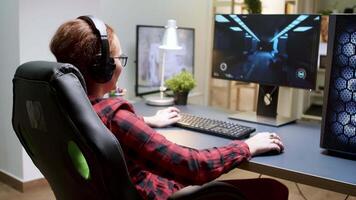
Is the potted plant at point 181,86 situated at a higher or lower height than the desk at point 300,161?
higher

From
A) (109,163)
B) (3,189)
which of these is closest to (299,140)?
(109,163)

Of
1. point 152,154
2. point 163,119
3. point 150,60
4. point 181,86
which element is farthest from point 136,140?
point 150,60

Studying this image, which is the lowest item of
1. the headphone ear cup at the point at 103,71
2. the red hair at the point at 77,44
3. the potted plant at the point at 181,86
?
the potted plant at the point at 181,86

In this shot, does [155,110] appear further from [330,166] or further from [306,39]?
[330,166]

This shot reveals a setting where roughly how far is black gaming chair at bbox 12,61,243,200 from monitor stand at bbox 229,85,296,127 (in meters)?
1.01

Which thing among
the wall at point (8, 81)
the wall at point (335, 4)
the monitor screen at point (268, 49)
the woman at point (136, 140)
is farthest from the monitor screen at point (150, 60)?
the wall at point (335, 4)

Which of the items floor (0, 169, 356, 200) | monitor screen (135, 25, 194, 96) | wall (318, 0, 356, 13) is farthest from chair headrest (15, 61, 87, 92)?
wall (318, 0, 356, 13)

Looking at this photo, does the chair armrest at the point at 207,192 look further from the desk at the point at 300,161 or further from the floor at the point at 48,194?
the floor at the point at 48,194

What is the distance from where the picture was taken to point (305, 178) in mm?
1228

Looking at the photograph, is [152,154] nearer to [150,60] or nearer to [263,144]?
[263,144]

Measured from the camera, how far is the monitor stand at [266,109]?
1.92 meters

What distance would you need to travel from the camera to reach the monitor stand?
6.30 ft

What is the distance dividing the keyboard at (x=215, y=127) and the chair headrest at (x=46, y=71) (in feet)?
2.49

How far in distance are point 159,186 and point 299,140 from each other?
60cm
